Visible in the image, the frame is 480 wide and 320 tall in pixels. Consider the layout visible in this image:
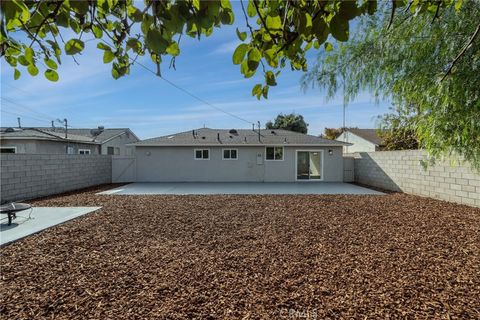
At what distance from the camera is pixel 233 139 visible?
58.2ft

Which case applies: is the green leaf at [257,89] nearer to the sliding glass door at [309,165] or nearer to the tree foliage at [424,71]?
the tree foliage at [424,71]

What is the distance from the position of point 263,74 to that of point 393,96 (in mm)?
6839

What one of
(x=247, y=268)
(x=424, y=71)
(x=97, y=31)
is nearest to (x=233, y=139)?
(x=424, y=71)

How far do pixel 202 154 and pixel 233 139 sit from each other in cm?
207

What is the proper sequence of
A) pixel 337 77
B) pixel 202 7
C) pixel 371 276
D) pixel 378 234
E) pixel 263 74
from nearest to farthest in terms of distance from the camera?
1. pixel 202 7
2. pixel 263 74
3. pixel 371 276
4. pixel 378 234
5. pixel 337 77

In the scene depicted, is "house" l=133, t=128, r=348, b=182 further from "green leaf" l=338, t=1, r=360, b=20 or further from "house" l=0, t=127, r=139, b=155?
"green leaf" l=338, t=1, r=360, b=20

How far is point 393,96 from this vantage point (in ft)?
24.4

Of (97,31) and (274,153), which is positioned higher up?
(97,31)

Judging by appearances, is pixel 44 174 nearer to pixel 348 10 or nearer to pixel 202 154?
pixel 202 154

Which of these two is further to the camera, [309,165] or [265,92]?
[309,165]

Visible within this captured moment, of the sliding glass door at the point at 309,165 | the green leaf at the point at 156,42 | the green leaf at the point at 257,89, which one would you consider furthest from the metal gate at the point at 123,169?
the green leaf at the point at 156,42

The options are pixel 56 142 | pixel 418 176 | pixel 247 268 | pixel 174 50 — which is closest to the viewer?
pixel 174 50

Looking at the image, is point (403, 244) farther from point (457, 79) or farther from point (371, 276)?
point (457, 79)

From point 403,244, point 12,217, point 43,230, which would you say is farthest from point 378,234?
point 12,217
